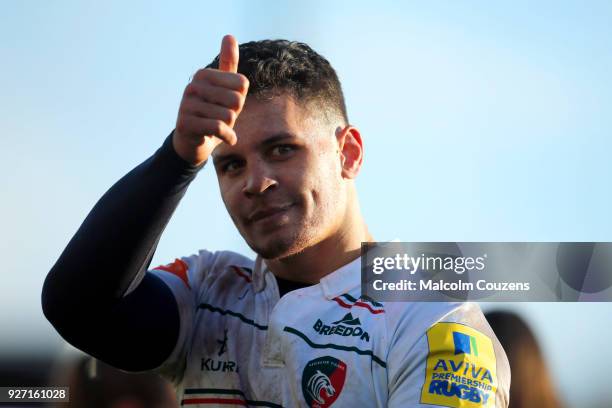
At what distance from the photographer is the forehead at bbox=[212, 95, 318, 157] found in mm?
2264

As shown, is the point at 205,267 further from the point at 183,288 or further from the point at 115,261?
the point at 115,261

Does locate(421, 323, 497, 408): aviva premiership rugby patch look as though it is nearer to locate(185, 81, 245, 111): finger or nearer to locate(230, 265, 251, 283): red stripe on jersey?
locate(230, 265, 251, 283): red stripe on jersey

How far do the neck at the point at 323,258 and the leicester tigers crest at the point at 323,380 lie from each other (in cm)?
29

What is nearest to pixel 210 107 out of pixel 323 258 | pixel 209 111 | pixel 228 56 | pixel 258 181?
pixel 209 111

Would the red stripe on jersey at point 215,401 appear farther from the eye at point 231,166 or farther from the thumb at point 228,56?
the thumb at point 228,56

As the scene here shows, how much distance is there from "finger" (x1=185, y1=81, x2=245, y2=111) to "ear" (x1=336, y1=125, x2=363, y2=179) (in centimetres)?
63

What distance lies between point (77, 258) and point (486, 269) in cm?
130

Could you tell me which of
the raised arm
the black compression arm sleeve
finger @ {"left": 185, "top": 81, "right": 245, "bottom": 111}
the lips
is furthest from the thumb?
the lips

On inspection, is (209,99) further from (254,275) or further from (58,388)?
(58,388)

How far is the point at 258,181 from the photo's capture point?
7.22 feet

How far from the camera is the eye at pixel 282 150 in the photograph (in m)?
2.27

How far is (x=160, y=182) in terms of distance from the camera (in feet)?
6.77

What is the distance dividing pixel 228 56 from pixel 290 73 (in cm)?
42

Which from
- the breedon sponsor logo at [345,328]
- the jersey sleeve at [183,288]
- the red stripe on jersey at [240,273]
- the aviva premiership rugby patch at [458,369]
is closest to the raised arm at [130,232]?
the jersey sleeve at [183,288]
